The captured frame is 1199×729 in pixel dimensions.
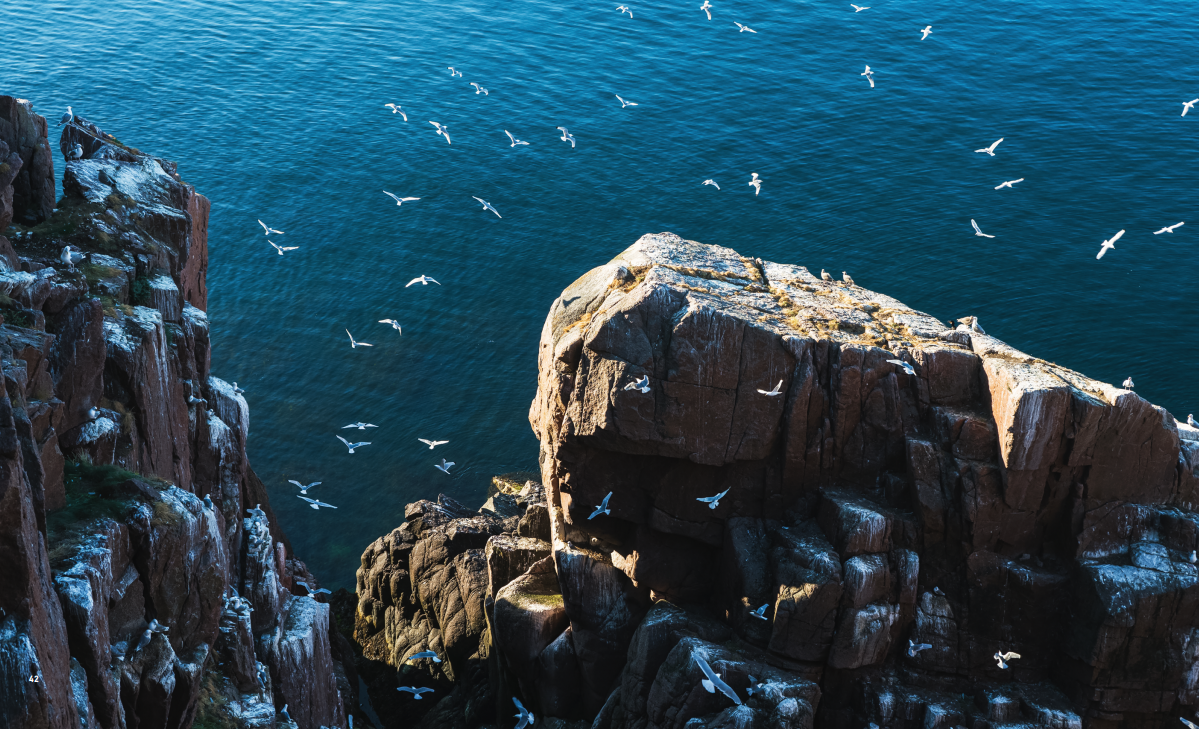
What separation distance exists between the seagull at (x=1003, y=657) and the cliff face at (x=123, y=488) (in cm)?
2395

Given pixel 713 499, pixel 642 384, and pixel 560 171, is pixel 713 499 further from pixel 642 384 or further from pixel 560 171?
pixel 560 171

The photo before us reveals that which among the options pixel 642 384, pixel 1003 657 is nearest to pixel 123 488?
pixel 642 384

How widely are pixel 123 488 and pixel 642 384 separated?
17.6 meters

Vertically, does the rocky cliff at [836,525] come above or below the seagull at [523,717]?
above

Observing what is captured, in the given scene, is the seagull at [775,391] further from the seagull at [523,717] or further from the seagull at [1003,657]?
the seagull at [523,717]

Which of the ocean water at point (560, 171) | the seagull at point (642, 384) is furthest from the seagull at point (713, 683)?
the ocean water at point (560, 171)

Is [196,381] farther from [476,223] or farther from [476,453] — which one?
[476,223]

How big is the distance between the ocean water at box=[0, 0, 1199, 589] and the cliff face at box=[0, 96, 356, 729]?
2200cm

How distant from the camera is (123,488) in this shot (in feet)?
80.7

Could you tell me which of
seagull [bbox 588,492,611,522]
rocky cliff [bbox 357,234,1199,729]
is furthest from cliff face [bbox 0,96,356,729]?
rocky cliff [bbox 357,234,1199,729]

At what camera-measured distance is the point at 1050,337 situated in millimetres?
65125

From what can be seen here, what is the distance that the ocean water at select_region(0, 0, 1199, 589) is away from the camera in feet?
213

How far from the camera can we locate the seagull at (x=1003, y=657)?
32.7 m

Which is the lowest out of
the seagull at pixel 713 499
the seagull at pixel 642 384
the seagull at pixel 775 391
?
the seagull at pixel 713 499
